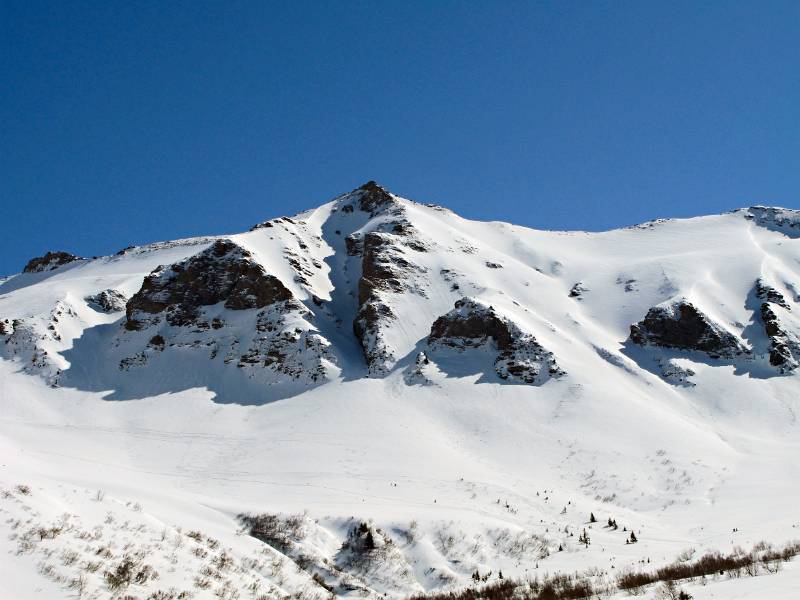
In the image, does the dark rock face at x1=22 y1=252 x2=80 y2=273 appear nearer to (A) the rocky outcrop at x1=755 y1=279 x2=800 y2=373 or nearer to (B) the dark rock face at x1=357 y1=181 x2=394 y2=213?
(B) the dark rock face at x1=357 y1=181 x2=394 y2=213

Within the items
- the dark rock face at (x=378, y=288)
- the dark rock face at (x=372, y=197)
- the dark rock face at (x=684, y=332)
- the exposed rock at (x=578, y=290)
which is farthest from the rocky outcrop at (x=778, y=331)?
the dark rock face at (x=372, y=197)

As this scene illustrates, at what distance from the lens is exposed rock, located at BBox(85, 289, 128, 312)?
74188mm

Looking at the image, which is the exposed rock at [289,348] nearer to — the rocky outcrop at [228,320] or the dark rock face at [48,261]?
the rocky outcrop at [228,320]

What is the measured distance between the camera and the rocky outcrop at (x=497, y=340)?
5544 cm

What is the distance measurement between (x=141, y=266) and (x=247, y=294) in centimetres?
3068

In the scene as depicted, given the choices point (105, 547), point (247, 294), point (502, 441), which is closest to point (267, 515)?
point (105, 547)

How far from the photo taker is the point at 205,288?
70.6m

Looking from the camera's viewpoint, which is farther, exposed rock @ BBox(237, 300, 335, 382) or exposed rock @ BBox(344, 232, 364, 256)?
exposed rock @ BBox(344, 232, 364, 256)

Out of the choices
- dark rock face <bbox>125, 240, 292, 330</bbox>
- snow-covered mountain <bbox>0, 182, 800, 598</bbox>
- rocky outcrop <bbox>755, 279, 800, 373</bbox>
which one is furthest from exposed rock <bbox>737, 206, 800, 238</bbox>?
dark rock face <bbox>125, 240, 292, 330</bbox>

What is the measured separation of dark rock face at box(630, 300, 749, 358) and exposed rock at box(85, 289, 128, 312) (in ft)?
197

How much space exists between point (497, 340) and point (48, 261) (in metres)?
86.6

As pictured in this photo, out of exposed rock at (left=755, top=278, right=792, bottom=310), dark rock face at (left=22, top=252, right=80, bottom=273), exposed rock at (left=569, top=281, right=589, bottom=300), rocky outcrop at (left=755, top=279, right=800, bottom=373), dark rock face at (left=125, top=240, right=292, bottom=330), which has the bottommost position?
rocky outcrop at (left=755, top=279, right=800, bottom=373)

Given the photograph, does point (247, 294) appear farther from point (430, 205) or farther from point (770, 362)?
point (770, 362)

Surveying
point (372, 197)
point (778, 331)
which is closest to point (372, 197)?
point (372, 197)
